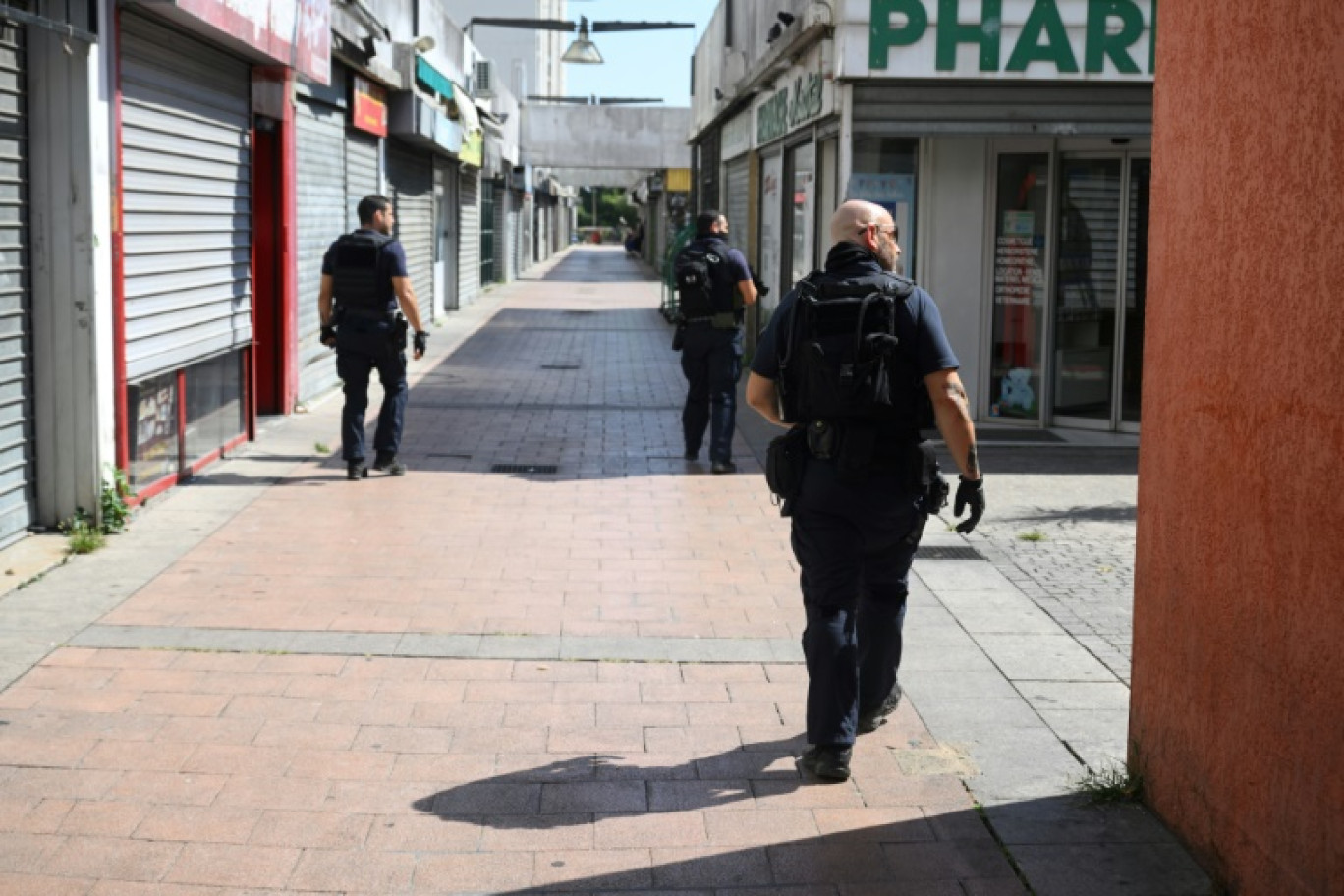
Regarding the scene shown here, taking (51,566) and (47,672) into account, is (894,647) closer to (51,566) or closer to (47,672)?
(47,672)

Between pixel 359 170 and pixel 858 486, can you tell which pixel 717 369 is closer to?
pixel 858 486

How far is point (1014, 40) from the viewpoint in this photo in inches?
472

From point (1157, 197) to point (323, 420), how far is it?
9.91 meters

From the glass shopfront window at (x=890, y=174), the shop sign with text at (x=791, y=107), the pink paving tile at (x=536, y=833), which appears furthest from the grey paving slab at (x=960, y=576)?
the shop sign with text at (x=791, y=107)

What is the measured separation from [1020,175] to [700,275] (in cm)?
337

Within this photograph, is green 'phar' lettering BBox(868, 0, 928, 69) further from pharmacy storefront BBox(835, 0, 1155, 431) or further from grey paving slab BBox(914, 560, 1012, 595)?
grey paving slab BBox(914, 560, 1012, 595)

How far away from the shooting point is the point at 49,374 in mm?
8586

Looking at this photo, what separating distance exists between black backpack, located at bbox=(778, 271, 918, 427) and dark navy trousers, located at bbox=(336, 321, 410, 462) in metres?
5.84

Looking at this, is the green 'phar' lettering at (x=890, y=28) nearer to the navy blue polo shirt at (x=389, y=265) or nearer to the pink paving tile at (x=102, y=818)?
the navy blue polo shirt at (x=389, y=265)

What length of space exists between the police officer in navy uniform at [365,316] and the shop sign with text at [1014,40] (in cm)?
353

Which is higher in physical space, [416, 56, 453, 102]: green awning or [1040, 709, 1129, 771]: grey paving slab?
[416, 56, 453, 102]: green awning

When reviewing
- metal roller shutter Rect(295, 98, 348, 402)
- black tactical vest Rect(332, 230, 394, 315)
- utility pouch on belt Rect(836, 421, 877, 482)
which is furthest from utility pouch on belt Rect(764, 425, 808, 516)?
metal roller shutter Rect(295, 98, 348, 402)

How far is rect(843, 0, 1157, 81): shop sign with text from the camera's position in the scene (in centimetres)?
1190

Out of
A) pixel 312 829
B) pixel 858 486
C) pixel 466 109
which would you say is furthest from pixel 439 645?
pixel 466 109
